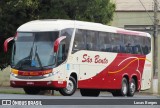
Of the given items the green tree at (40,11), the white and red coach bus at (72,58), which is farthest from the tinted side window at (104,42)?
the green tree at (40,11)

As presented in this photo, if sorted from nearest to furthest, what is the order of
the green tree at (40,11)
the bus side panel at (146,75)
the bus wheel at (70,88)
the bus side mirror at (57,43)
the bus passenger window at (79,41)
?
the bus side mirror at (57,43), the bus wheel at (70,88), the bus passenger window at (79,41), the bus side panel at (146,75), the green tree at (40,11)

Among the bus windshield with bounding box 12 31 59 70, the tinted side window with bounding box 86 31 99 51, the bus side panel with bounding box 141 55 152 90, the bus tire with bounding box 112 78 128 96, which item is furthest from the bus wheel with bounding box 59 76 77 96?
the bus side panel with bounding box 141 55 152 90

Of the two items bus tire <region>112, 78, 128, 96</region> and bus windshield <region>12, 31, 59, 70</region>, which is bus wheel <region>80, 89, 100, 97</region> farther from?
bus windshield <region>12, 31, 59, 70</region>

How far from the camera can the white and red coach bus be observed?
1977 cm

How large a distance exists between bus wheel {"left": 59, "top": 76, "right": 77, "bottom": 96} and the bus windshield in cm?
126

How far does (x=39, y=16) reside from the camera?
2997 centimetres

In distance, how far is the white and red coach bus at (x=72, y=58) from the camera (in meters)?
19.8

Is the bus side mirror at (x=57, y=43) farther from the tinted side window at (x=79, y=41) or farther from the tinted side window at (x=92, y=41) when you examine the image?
the tinted side window at (x=92, y=41)

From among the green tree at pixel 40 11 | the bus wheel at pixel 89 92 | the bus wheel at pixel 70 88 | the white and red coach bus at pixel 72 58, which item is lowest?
the bus wheel at pixel 89 92

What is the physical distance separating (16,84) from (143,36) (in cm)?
885

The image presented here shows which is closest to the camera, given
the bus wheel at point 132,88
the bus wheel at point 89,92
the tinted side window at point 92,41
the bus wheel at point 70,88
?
the bus wheel at point 70,88

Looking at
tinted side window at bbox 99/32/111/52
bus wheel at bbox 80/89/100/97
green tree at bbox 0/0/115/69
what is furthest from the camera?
green tree at bbox 0/0/115/69

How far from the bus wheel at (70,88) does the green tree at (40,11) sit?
8.35m

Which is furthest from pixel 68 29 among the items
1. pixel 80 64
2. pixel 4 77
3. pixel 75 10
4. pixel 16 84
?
pixel 4 77
